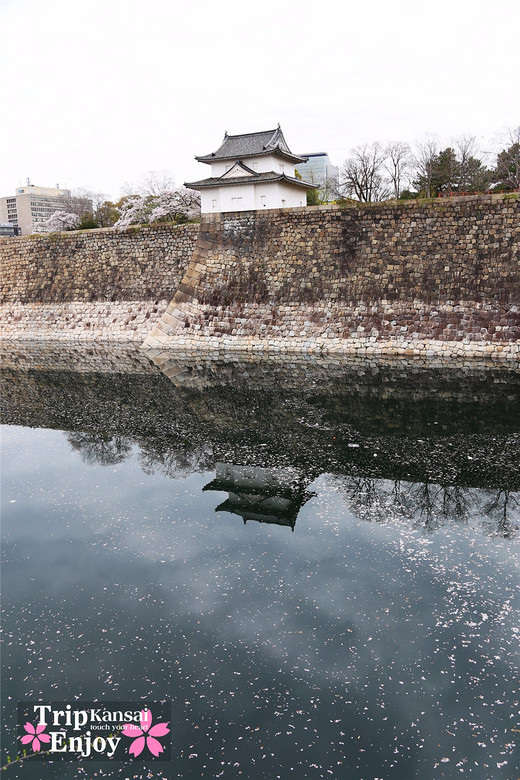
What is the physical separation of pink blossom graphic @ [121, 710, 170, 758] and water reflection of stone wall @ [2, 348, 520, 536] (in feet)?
11.0

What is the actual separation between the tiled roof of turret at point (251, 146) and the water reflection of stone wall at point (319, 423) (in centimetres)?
1570

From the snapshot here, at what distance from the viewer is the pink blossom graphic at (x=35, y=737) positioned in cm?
400

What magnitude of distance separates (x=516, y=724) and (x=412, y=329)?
14.6 m

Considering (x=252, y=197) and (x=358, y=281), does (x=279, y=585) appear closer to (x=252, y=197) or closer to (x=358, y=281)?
(x=358, y=281)

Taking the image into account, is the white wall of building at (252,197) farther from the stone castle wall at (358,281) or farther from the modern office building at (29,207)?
the modern office building at (29,207)

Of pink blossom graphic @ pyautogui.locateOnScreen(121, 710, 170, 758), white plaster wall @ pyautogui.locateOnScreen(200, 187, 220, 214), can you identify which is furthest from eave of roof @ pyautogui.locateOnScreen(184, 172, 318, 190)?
pink blossom graphic @ pyautogui.locateOnScreen(121, 710, 170, 758)

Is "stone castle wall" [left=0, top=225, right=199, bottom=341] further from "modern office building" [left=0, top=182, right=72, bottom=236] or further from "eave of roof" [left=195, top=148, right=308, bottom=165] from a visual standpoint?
"modern office building" [left=0, top=182, right=72, bottom=236]

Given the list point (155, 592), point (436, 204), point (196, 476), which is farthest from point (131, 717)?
point (436, 204)

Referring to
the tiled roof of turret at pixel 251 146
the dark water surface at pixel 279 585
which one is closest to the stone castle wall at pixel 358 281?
the dark water surface at pixel 279 585

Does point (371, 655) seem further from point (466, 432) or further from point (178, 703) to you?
point (466, 432)

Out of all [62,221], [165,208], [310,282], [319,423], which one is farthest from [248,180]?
[62,221]

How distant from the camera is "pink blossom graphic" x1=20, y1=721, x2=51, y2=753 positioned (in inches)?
158

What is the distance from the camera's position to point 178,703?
4223 millimetres

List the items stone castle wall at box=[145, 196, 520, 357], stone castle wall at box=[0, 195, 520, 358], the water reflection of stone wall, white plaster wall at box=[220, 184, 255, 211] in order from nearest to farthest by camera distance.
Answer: the water reflection of stone wall < stone castle wall at box=[145, 196, 520, 357] < stone castle wall at box=[0, 195, 520, 358] < white plaster wall at box=[220, 184, 255, 211]
